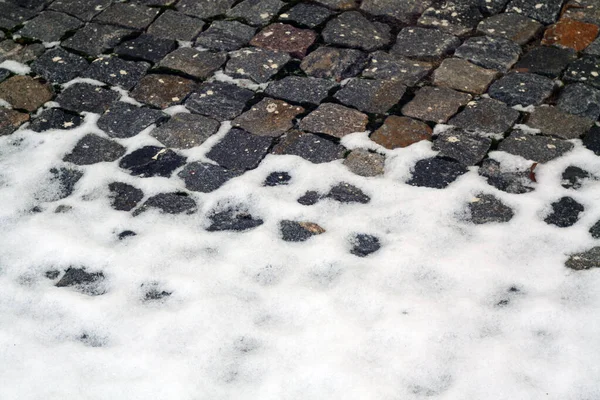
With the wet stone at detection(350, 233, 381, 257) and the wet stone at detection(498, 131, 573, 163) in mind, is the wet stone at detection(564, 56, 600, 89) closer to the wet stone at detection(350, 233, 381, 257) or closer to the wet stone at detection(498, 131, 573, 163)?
the wet stone at detection(498, 131, 573, 163)

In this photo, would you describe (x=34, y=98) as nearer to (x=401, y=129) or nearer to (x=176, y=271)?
(x=176, y=271)

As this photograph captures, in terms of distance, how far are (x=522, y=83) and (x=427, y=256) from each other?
3.53 feet

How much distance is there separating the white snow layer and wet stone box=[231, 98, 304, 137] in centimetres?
25

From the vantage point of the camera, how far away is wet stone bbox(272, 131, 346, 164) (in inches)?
102

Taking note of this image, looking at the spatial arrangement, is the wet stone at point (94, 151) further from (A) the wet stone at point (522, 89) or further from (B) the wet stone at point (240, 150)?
(A) the wet stone at point (522, 89)

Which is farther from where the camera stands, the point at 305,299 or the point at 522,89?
the point at 522,89

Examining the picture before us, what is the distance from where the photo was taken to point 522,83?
9.36 feet

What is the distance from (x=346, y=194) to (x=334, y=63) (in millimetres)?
833

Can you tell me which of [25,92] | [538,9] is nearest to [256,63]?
[25,92]

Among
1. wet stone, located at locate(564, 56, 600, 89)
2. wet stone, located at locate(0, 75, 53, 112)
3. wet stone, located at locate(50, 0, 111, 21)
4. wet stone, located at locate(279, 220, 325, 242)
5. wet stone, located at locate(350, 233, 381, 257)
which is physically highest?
wet stone, located at locate(50, 0, 111, 21)

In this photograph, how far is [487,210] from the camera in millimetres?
2328

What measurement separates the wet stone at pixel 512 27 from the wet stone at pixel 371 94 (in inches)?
23.2

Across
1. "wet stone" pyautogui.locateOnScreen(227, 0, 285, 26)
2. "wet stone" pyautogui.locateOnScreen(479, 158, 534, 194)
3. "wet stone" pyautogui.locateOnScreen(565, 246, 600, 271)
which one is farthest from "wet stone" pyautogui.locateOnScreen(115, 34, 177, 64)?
"wet stone" pyautogui.locateOnScreen(565, 246, 600, 271)

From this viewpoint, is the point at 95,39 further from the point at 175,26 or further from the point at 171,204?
the point at 171,204
